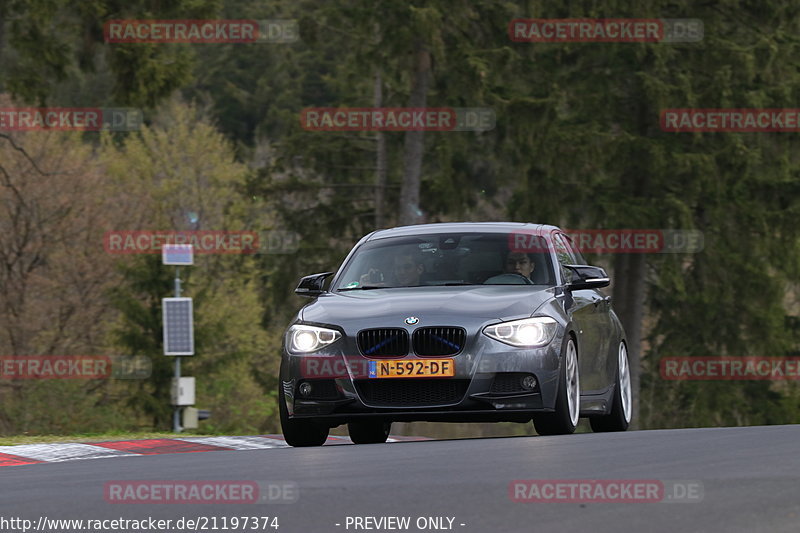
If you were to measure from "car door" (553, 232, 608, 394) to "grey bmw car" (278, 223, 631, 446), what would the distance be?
45mm

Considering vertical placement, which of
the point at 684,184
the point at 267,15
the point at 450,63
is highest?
the point at 267,15

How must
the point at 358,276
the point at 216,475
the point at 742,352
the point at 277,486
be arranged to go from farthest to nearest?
the point at 742,352, the point at 358,276, the point at 216,475, the point at 277,486

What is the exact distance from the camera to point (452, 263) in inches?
521

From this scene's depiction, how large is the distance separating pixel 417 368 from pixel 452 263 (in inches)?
67.7

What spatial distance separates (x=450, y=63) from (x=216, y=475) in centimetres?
2912

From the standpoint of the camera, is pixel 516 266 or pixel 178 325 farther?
pixel 178 325

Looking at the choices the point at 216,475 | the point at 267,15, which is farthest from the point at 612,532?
the point at 267,15

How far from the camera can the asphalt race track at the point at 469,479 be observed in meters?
7.20

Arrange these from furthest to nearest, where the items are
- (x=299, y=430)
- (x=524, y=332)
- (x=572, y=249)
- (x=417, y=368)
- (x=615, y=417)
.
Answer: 1. (x=572, y=249)
2. (x=615, y=417)
3. (x=299, y=430)
4. (x=524, y=332)
5. (x=417, y=368)

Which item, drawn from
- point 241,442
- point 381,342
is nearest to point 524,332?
point 381,342

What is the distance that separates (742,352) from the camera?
4019cm

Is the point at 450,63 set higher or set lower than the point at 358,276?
higher

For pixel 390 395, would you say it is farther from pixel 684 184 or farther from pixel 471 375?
pixel 684 184

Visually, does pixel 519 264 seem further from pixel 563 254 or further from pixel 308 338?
pixel 308 338
